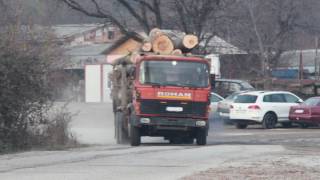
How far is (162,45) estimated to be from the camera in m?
26.5

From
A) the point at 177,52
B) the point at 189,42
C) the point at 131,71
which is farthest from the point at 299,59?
the point at 131,71

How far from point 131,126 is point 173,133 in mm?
1374

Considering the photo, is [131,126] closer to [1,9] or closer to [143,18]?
[1,9]

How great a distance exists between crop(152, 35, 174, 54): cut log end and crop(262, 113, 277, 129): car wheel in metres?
13.5

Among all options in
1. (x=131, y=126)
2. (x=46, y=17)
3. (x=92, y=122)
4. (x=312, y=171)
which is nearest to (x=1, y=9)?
(x=92, y=122)

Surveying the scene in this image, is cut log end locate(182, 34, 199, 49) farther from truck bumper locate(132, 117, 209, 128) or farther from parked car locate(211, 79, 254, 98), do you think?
parked car locate(211, 79, 254, 98)

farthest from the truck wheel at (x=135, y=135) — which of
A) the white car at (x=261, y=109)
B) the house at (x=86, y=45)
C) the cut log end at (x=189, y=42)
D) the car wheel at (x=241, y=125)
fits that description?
the house at (x=86, y=45)

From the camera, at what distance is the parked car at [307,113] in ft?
126

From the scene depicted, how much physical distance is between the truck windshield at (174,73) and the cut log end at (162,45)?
1177 mm

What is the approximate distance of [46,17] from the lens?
154 feet

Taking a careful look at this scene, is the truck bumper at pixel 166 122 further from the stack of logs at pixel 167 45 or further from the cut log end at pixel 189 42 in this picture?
the cut log end at pixel 189 42

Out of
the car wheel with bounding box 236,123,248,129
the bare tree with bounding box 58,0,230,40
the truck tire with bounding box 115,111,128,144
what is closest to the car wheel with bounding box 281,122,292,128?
the car wheel with bounding box 236,123,248,129

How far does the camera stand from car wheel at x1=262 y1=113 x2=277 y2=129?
39.0 meters

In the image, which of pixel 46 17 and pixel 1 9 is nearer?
pixel 1 9
